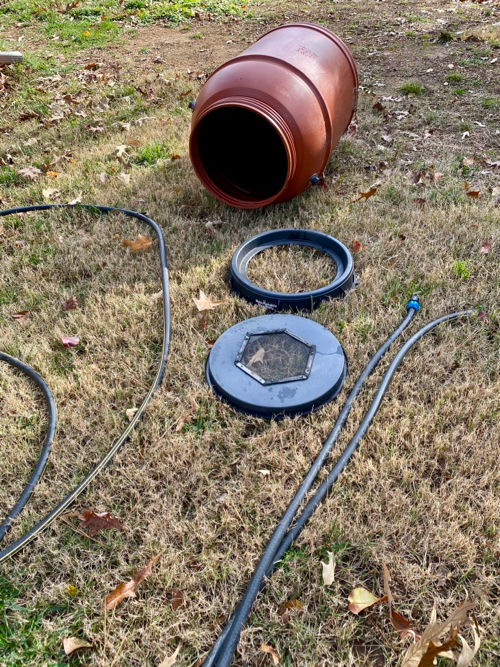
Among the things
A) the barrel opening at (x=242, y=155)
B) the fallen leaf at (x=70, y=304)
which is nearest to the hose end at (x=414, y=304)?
the barrel opening at (x=242, y=155)

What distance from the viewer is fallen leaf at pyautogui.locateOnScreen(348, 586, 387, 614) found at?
5.25 ft

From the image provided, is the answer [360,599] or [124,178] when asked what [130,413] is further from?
[124,178]

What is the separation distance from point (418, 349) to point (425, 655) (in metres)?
1.47

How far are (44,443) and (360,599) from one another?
1472 mm

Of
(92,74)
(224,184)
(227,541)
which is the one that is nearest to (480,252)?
(224,184)

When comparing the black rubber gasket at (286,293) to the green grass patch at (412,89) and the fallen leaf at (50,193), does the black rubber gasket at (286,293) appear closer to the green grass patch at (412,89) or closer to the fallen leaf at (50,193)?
the fallen leaf at (50,193)

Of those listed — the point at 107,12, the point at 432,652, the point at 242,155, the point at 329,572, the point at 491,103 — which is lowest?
the point at 329,572

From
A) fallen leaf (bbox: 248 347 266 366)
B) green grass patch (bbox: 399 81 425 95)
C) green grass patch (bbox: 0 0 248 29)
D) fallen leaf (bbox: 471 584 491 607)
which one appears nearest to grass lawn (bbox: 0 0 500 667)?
fallen leaf (bbox: 471 584 491 607)

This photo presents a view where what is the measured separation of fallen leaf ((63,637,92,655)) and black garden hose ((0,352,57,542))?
0.50 m

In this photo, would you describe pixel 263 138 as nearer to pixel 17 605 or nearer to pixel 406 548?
pixel 406 548

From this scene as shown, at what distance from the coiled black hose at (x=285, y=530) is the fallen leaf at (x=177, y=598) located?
0.60 ft

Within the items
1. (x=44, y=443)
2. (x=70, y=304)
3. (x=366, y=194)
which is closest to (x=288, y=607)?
(x=44, y=443)

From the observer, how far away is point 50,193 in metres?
3.95

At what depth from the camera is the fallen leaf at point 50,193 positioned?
3.91 metres
